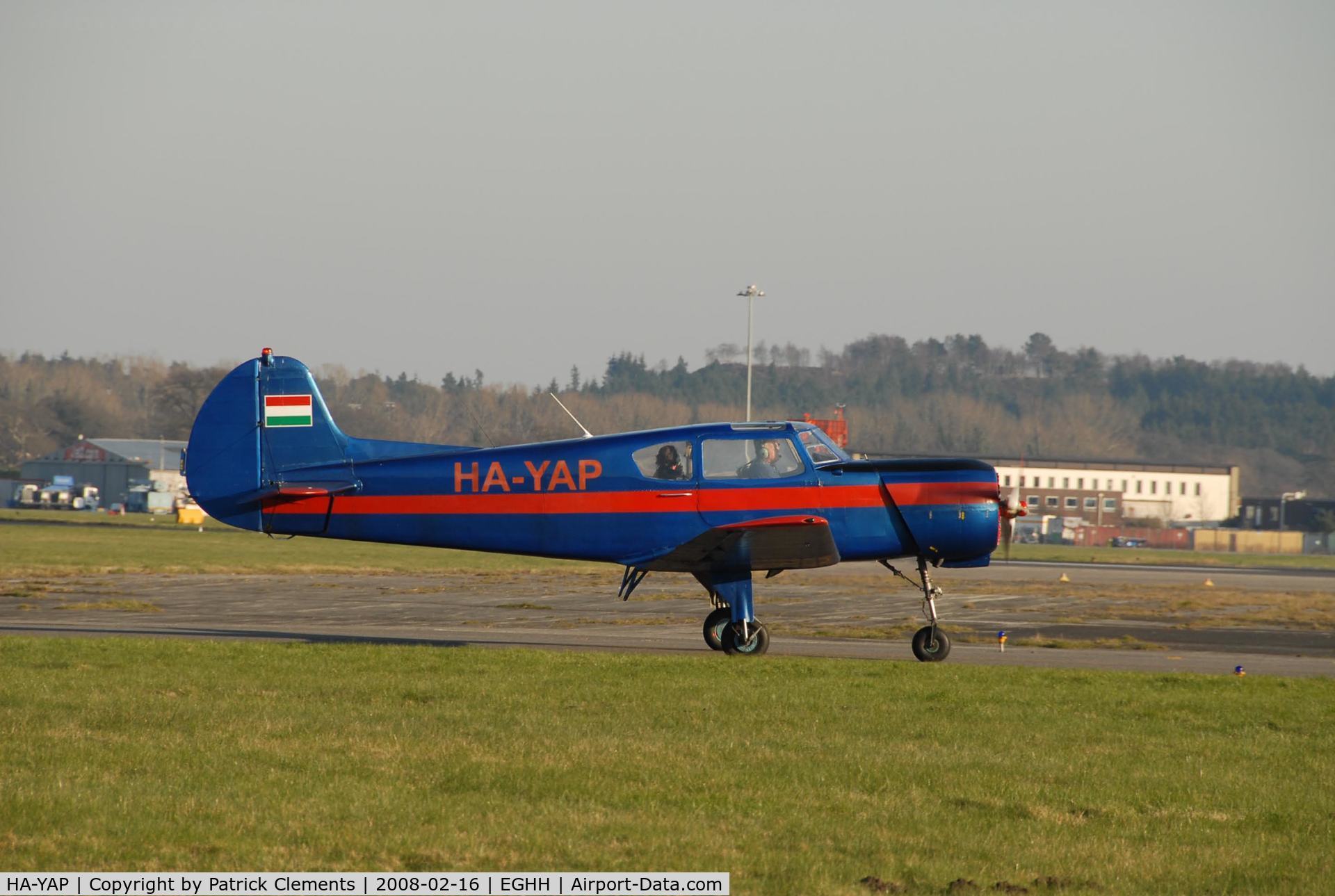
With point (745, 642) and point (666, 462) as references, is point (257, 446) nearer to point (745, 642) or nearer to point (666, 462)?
point (666, 462)

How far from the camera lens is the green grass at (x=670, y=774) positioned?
6.62 meters

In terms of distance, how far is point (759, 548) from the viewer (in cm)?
1570

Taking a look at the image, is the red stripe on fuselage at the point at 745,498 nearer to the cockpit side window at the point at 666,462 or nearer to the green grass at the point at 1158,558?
the cockpit side window at the point at 666,462

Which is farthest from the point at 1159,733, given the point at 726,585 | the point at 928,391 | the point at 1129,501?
the point at 928,391

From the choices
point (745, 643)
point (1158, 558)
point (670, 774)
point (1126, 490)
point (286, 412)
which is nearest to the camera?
point (670, 774)

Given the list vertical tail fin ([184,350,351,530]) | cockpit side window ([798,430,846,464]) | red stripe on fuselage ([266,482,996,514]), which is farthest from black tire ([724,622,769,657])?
vertical tail fin ([184,350,351,530])

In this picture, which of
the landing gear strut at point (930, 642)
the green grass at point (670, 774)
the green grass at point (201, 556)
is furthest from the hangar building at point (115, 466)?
the green grass at point (670, 774)

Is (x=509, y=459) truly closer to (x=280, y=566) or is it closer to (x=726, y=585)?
(x=726, y=585)

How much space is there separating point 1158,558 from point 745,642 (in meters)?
62.5

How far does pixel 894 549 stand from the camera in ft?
53.1

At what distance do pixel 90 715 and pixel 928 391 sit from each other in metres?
192

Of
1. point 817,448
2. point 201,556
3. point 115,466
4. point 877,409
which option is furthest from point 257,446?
point 877,409

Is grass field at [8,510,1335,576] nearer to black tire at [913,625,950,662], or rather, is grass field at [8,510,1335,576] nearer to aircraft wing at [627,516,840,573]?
aircraft wing at [627,516,840,573]

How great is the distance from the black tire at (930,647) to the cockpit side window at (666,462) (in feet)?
11.5
